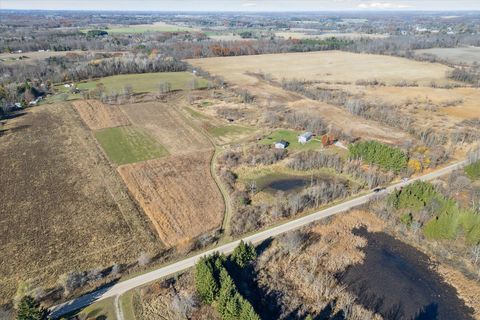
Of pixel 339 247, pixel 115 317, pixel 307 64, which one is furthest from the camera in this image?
pixel 307 64

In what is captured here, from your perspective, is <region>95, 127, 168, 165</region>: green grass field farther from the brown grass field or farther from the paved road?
the paved road

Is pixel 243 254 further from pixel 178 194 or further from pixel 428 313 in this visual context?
pixel 428 313

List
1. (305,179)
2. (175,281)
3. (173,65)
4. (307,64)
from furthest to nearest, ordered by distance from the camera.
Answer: (307,64), (173,65), (305,179), (175,281)

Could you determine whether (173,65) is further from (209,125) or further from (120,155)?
(120,155)

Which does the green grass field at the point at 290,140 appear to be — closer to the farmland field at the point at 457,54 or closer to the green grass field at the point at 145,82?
the green grass field at the point at 145,82

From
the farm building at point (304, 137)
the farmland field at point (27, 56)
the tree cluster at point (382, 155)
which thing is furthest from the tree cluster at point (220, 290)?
the farmland field at point (27, 56)

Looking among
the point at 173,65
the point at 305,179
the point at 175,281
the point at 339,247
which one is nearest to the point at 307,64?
the point at 173,65

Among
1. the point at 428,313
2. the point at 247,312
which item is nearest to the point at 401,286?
the point at 428,313
